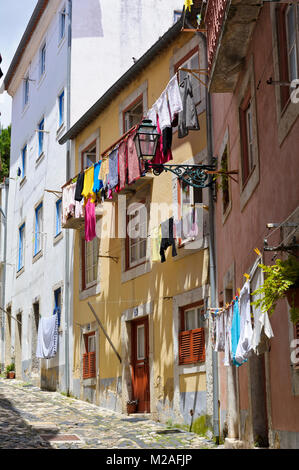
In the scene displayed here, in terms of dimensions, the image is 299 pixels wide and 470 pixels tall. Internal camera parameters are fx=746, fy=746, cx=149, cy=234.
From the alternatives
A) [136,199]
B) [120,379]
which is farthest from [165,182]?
[120,379]

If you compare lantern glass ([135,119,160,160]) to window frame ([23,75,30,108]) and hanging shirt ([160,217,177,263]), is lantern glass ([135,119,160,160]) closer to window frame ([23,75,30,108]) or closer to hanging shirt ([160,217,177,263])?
hanging shirt ([160,217,177,263])

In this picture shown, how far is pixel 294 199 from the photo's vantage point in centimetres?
758

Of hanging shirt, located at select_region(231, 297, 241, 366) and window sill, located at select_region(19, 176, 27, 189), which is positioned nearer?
hanging shirt, located at select_region(231, 297, 241, 366)

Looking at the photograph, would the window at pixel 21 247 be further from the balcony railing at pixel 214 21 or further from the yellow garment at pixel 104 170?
the balcony railing at pixel 214 21

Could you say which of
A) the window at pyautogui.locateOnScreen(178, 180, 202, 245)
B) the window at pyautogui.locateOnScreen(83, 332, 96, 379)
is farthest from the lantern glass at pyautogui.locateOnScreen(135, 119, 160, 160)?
the window at pyautogui.locateOnScreen(83, 332, 96, 379)

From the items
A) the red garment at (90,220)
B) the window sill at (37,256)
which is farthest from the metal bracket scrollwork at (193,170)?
the window sill at (37,256)

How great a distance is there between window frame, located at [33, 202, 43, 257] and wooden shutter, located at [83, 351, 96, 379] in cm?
589

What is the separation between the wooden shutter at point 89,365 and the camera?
18.2m

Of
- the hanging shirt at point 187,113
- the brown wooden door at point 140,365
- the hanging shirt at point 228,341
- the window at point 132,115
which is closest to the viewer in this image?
the hanging shirt at point 228,341

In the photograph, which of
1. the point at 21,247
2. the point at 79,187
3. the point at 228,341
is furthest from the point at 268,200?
the point at 21,247

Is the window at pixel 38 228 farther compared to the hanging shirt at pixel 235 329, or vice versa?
the window at pixel 38 228

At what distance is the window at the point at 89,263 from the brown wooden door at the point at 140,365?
268 cm

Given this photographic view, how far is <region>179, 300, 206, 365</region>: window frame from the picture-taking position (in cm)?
1318

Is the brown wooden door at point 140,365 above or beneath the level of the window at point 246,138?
beneath
